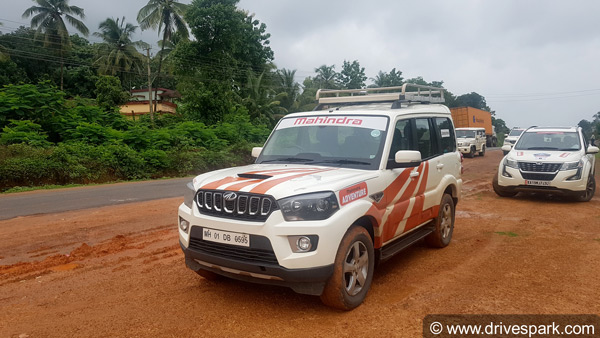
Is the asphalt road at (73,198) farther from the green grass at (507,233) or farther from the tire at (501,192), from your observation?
the tire at (501,192)

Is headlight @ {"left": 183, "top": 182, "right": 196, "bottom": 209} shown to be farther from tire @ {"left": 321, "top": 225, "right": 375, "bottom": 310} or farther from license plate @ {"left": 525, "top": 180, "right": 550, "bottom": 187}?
license plate @ {"left": 525, "top": 180, "right": 550, "bottom": 187}

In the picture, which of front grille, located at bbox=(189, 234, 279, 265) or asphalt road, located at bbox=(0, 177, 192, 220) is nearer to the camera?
front grille, located at bbox=(189, 234, 279, 265)

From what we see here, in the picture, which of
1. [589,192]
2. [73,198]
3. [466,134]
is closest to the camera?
[589,192]

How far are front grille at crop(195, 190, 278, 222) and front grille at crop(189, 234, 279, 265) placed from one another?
0.20m

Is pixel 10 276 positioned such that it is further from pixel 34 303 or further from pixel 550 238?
pixel 550 238

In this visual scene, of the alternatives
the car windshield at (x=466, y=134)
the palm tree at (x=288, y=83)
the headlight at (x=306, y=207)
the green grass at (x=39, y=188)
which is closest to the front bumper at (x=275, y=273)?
the headlight at (x=306, y=207)

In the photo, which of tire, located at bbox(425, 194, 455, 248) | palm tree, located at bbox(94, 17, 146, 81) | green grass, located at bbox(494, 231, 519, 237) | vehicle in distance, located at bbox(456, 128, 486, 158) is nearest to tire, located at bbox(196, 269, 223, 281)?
tire, located at bbox(425, 194, 455, 248)

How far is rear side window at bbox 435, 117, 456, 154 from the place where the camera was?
6.34m

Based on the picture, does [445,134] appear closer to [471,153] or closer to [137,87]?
[471,153]

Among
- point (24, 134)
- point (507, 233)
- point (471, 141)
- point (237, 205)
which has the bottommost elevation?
point (471, 141)

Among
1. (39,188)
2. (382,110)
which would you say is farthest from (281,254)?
(39,188)

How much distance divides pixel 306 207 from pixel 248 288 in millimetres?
1421

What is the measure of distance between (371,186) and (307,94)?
125ft

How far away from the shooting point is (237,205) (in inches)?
151
